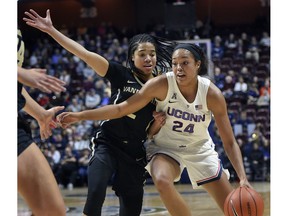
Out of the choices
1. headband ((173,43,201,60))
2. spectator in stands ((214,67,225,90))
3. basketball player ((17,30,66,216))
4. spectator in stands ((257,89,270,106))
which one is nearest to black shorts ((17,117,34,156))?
basketball player ((17,30,66,216))

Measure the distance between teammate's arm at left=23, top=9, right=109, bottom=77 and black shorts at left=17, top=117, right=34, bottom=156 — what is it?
106 centimetres

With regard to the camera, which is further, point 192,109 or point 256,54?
point 256,54

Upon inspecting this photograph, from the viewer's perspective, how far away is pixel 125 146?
4305 millimetres

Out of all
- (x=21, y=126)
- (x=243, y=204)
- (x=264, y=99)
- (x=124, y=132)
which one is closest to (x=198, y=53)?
(x=124, y=132)

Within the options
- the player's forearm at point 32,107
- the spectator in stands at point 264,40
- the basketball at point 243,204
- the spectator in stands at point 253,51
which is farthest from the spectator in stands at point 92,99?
the player's forearm at point 32,107

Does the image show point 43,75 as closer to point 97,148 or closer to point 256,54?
point 97,148

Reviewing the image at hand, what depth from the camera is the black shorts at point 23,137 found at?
3.03 meters

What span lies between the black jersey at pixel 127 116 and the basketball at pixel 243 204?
34.2 inches

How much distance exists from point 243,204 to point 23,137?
1.67 metres

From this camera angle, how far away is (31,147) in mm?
3066

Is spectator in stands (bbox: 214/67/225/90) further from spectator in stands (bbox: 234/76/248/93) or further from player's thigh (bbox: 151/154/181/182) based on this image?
player's thigh (bbox: 151/154/181/182)

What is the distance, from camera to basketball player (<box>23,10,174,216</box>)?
13.8 feet
